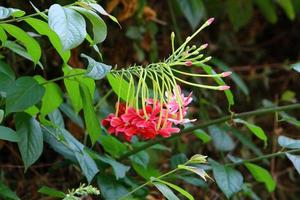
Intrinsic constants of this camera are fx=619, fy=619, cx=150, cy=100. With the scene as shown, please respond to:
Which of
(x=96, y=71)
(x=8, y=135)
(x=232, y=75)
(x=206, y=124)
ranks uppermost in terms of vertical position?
(x=96, y=71)

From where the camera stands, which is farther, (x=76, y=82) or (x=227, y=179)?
(x=227, y=179)

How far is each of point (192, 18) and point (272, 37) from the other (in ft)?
3.97

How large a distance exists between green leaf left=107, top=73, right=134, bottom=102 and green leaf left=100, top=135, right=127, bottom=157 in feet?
0.97

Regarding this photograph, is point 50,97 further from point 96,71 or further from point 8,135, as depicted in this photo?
point 96,71

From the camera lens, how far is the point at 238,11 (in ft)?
7.55

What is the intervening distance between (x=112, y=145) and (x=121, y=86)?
329mm

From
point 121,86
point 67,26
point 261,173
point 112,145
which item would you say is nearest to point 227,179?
point 261,173

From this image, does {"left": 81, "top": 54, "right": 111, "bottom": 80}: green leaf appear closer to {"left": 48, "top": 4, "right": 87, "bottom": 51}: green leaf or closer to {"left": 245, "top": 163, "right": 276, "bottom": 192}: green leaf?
{"left": 48, "top": 4, "right": 87, "bottom": 51}: green leaf

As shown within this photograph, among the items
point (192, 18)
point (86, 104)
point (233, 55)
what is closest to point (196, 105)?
point (192, 18)

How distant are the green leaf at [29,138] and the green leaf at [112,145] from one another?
0.90 feet

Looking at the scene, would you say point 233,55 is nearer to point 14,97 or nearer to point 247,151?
point 247,151

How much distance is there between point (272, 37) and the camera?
295 centimetres

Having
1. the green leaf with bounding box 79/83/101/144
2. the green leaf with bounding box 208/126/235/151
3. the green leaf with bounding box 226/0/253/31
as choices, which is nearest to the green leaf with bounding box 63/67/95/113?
the green leaf with bounding box 79/83/101/144

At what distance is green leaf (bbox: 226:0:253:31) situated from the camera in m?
2.29
